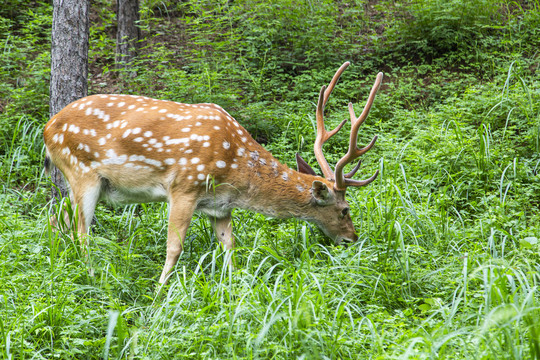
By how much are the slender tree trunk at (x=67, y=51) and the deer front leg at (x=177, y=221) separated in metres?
1.93

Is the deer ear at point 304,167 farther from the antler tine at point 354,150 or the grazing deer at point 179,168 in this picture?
the antler tine at point 354,150

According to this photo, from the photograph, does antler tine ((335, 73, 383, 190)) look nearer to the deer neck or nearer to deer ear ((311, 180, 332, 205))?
deer ear ((311, 180, 332, 205))

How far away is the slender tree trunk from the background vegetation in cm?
106

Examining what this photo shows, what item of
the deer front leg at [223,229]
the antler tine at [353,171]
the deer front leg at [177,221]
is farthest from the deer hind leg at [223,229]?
the antler tine at [353,171]

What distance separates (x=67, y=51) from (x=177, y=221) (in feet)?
8.44

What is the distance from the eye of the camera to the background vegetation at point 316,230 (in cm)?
326

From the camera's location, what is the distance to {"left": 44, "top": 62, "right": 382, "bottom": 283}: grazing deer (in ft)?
16.2

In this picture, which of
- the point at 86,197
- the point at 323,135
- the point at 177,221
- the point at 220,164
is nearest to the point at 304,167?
the point at 323,135

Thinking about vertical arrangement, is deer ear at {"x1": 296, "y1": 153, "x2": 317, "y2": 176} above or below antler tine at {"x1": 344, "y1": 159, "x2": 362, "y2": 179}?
below

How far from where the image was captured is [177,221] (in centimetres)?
486

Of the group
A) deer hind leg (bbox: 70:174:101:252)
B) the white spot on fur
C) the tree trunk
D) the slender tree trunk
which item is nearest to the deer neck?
the white spot on fur

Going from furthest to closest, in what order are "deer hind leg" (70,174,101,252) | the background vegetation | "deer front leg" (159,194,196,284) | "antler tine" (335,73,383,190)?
"deer hind leg" (70,174,101,252) < "antler tine" (335,73,383,190) < "deer front leg" (159,194,196,284) < the background vegetation

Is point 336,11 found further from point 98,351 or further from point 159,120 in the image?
point 98,351

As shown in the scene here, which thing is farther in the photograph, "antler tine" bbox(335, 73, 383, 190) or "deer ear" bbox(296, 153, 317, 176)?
"deer ear" bbox(296, 153, 317, 176)
